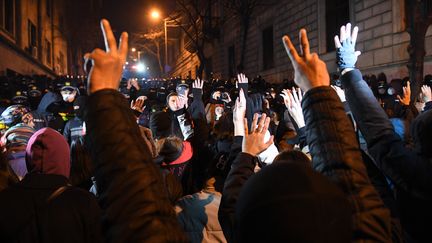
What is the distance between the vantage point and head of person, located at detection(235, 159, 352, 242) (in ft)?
3.96

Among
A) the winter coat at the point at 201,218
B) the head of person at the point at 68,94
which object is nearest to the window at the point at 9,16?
the head of person at the point at 68,94

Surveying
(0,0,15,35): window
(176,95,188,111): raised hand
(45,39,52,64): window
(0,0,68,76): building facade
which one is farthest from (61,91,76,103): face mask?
(45,39,52,64): window

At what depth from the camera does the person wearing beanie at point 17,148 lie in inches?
136

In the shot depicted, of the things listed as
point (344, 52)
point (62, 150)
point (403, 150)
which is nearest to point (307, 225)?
point (403, 150)

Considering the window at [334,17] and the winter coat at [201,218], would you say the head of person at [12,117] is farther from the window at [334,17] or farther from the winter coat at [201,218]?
the window at [334,17]

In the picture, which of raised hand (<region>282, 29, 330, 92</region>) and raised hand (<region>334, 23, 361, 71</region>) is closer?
raised hand (<region>282, 29, 330, 92</region>)

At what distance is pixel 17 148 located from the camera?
3621 mm

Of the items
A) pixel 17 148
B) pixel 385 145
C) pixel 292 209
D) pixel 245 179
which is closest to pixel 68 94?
pixel 17 148

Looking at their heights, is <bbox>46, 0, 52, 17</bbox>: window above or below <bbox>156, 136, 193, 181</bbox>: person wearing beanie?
above

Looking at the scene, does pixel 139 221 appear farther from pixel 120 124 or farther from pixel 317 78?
pixel 317 78

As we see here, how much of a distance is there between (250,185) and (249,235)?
0.16 m

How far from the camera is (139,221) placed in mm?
1377

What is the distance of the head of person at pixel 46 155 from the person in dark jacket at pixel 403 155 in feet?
5.46

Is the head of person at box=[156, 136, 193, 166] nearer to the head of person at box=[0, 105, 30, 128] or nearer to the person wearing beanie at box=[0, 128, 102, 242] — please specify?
the person wearing beanie at box=[0, 128, 102, 242]
